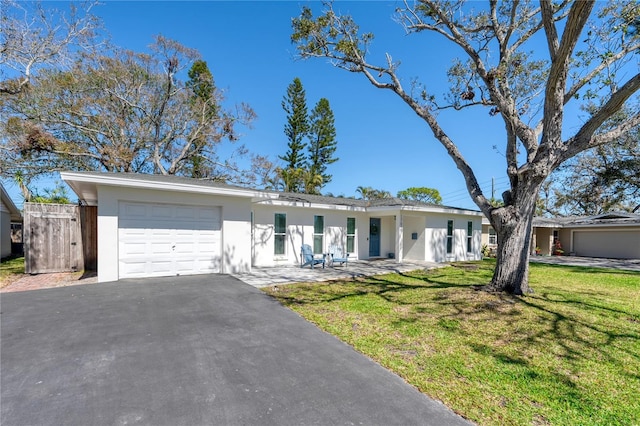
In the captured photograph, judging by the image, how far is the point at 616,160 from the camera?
20531mm

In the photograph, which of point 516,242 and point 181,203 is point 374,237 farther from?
point 181,203

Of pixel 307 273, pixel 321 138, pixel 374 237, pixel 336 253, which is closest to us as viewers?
pixel 307 273

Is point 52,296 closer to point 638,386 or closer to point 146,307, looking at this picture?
point 146,307

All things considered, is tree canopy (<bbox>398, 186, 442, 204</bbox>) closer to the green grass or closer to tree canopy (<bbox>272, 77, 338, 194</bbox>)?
tree canopy (<bbox>272, 77, 338, 194</bbox>)

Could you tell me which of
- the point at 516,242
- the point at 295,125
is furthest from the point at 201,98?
the point at 516,242

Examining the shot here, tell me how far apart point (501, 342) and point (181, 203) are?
816 centimetres

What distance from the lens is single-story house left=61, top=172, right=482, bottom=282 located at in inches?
297

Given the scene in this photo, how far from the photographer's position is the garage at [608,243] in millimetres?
18016

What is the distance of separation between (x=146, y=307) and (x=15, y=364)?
7.26 ft

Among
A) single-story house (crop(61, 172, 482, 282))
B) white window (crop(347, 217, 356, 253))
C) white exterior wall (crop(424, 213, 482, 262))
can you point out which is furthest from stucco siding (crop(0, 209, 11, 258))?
white exterior wall (crop(424, 213, 482, 262))

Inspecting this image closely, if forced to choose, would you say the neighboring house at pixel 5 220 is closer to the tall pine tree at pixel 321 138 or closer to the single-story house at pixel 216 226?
the single-story house at pixel 216 226

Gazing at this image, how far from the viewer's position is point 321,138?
27.0m

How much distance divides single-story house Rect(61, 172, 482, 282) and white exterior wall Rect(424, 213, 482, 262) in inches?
2.0

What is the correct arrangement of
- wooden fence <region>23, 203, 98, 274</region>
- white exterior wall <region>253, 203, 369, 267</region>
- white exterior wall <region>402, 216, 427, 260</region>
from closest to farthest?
wooden fence <region>23, 203, 98, 274</region> → white exterior wall <region>253, 203, 369, 267</region> → white exterior wall <region>402, 216, 427, 260</region>
